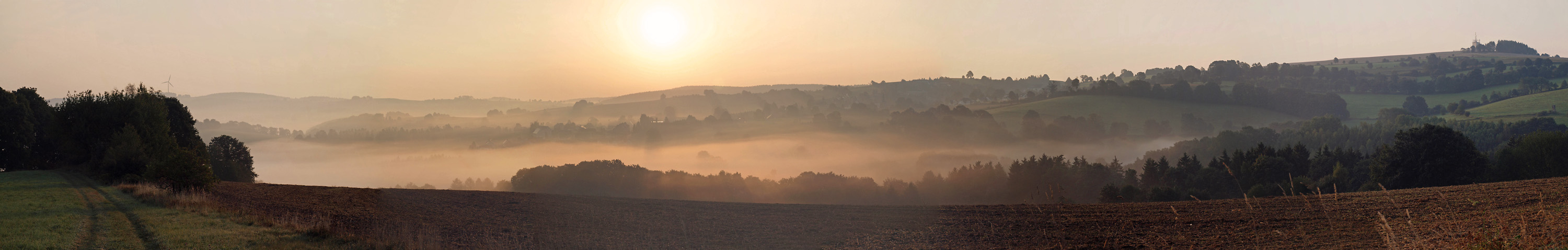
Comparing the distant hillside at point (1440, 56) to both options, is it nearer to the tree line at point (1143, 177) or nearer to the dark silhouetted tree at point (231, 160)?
the tree line at point (1143, 177)

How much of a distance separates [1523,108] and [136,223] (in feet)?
433

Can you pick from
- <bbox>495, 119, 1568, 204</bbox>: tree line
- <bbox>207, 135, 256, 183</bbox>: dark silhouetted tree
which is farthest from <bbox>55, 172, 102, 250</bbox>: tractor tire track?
<bbox>207, 135, 256, 183</bbox>: dark silhouetted tree

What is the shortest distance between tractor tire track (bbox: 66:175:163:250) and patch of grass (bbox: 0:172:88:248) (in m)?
0.51

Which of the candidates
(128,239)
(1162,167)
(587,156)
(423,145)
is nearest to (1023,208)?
(128,239)

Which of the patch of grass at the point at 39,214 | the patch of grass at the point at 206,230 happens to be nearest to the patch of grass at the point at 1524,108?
the patch of grass at the point at 206,230

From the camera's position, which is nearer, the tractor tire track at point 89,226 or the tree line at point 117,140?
the tractor tire track at point 89,226

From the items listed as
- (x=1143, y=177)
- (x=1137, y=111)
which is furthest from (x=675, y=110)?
(x=1143, y=177)

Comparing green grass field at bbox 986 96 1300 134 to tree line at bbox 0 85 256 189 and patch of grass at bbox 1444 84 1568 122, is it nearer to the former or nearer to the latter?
patch of grass at bbox 1444 84 1568 122

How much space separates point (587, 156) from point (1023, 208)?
11737 cm

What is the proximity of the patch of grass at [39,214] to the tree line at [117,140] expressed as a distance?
2204mm

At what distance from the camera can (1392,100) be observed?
11969 cm

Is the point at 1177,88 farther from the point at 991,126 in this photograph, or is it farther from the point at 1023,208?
the point at 1023,208

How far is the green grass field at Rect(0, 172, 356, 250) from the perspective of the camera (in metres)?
11.2

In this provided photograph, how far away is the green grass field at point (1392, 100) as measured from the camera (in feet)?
370
